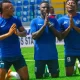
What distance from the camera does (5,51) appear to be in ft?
27.6

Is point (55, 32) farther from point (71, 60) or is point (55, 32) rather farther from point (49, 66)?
point (71, 60)

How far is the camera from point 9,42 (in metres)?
8.30

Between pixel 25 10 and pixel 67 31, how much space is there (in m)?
19.1

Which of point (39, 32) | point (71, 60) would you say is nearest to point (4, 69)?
point (39, 32)

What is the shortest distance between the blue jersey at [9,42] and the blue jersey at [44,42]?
0.78 meters

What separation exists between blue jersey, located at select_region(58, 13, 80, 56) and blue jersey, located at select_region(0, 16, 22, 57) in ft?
4.68

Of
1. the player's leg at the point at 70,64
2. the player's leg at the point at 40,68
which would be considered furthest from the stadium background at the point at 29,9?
the player's leg at the point at 40,68

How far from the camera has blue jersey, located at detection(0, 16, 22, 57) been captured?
8.30 meters

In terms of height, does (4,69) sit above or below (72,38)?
below

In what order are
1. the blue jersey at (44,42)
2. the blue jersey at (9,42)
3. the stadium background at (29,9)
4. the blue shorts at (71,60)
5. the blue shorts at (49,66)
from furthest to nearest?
1. the stadium background at (29,9)
2. the blue shorts at (71,60)
3. the blue shorts at (49,66)
4. the blue jersey at (44,42)
5. the blue jersey at (9,42)

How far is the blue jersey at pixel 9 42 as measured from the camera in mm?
8297

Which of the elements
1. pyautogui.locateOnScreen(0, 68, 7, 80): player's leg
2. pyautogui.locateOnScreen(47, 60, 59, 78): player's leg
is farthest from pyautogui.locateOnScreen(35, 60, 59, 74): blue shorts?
pyautogui.locateOnScreen(0, 68, 7, 80): player's leg

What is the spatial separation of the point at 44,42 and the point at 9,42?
111 cm

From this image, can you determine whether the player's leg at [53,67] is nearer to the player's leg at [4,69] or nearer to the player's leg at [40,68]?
the player's leg at [40,68]
